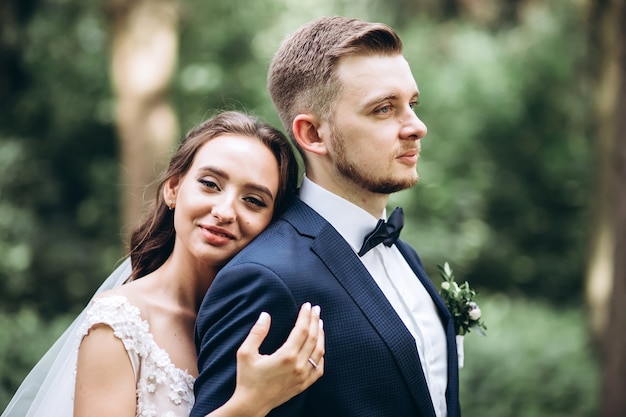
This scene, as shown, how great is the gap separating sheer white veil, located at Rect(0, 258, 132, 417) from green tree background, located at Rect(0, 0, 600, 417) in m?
3.71

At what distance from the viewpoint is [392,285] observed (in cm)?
288

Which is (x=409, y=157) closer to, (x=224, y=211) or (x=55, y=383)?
(x=224, y=211)

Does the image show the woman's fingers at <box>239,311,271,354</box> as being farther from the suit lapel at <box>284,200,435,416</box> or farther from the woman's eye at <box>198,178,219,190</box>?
the woman's eye at <box>198,178,219,190</box>

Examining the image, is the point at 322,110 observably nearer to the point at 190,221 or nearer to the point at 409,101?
the point at 409,101

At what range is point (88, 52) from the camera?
40.3 feet

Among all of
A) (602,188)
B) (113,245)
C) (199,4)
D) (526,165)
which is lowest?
(113,245)

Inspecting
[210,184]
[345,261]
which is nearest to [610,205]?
[345,261]

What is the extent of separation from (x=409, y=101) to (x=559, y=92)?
13493mm

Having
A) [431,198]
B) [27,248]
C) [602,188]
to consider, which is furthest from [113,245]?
[602,188]

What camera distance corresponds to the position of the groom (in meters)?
2.50

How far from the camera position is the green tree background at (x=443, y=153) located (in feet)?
33.1

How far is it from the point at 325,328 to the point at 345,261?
273 mm

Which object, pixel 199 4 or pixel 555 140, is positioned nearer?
pixel 199 4

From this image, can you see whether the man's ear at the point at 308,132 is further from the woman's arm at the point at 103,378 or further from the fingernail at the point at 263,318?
the woman's arm at the point at 103,378
